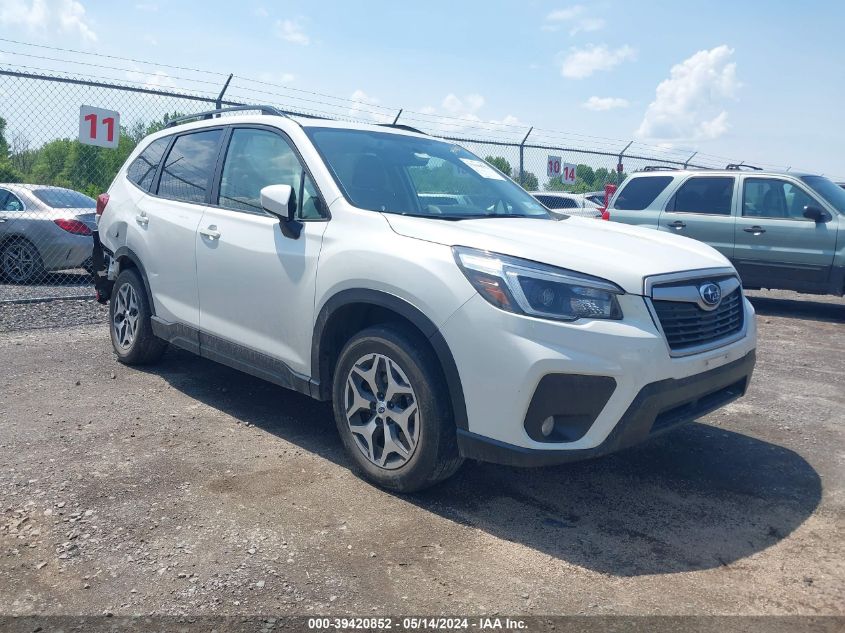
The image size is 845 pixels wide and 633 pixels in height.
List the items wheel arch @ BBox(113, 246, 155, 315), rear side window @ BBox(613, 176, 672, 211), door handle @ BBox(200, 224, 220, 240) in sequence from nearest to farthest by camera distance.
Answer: door handle @ BBox(200, 224, 220, 240), wheel arch @ BBox(113, 246, 155, 315), rear side window @ BBox(613, 176, 672, 211)

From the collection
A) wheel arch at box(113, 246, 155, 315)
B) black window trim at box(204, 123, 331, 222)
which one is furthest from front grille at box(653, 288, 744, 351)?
wheel arch at box(113, 246, 155, 315)

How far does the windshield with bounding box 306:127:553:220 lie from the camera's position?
409cm

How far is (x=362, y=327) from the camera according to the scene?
389 cm

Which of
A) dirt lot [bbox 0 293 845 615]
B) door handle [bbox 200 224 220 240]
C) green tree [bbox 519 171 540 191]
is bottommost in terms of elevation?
dirt lot [bbox 0 293 845 615]

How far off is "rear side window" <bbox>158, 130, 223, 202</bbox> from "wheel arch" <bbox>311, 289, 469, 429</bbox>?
1.60 meters

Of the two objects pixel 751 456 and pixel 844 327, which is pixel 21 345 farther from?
pixel 844 327

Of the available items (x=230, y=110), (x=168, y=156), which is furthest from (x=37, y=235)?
(x=230, y=110)

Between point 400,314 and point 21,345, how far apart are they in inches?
185

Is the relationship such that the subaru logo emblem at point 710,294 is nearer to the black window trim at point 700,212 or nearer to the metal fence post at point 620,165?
the black window trim at point 700,212

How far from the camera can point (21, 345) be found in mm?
6660

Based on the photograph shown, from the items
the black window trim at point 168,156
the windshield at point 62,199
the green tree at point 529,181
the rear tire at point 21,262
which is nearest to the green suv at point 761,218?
the green tree at point 529,181

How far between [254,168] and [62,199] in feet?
23.1

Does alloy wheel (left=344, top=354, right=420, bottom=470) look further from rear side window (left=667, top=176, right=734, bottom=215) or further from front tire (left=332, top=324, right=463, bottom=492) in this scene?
rear side window (left=667, top=176, right=734, bottom=215)

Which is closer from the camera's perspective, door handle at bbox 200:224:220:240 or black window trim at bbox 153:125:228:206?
door handle at bbox 200:224:220:240
